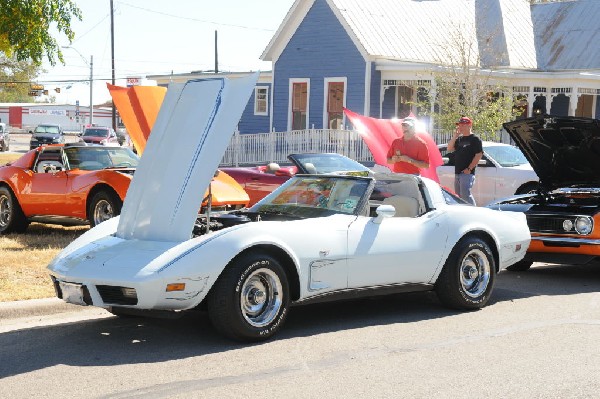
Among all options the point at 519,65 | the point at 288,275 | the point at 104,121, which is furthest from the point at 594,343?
the point at 104,121

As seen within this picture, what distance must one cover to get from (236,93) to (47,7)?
7.38 metres

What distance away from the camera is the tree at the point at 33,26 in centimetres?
1284

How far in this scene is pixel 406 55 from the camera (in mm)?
30172

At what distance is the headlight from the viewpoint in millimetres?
9773

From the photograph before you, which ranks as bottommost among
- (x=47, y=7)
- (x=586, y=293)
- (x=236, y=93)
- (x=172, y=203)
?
(x=586, y=293)

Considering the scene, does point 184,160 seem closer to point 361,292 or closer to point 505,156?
point 361,292

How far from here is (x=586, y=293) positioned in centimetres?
927

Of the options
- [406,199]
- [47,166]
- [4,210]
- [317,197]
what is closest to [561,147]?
[406,199]

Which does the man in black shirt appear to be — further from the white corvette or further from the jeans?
the white corvette

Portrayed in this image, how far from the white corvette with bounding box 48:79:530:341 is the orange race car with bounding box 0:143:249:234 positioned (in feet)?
13.5

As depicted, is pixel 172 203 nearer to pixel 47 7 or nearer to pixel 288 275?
pixel 288 275

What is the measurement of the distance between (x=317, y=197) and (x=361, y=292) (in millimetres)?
980

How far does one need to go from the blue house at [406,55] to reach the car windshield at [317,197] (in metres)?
20.4

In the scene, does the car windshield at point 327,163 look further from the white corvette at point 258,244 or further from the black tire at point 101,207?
the white corvette at point 258,244
